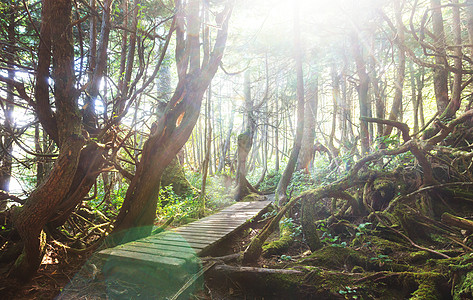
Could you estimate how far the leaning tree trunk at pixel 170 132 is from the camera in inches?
157

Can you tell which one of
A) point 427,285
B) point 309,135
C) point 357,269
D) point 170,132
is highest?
point 309,135

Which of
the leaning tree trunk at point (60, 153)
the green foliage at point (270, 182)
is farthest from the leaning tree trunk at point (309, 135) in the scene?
the leaning tree trunk at point (60, 153)

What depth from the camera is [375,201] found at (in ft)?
15.1

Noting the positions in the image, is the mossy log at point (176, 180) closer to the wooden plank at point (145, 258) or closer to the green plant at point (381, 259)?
the wooden plank at point (145, 258)

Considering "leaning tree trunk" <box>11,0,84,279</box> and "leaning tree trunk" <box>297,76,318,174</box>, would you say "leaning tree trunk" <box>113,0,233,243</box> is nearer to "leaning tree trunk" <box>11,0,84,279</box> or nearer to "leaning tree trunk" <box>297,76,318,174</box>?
"leaning tree trunk" <box>11,0,84,279</box>

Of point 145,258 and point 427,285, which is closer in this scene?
point 427,285

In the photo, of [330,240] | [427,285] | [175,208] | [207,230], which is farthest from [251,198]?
[427,285]

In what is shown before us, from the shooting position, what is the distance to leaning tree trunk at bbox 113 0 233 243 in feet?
13.1

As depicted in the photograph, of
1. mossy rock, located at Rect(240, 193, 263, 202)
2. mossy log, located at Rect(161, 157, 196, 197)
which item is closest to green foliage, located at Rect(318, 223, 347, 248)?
mossy log, located at Rect(161, 157, 196, 197)

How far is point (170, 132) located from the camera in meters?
4.36

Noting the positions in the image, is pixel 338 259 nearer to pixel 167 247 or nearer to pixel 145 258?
pixel 167 247

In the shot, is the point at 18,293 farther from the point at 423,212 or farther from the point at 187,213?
the point at 423,212

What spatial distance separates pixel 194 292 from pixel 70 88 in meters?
3.12

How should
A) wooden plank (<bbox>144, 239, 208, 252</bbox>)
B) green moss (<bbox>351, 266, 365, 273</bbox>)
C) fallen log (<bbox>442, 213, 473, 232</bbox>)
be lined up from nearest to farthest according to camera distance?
fallen log (<bbox>442, 213, 473, 232</bbox>) < green moss (<bbox>351, 266, 365, 273</bbox>) < wooden plank (<bbox>144, 239, 208, 252</bbox>)
